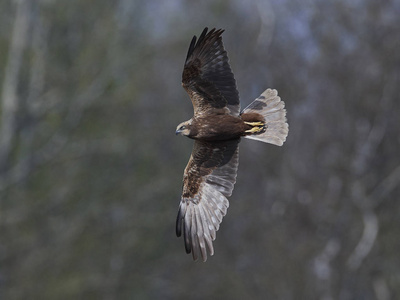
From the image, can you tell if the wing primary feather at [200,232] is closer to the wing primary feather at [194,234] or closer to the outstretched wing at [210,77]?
the wing primary feather at [194,234]

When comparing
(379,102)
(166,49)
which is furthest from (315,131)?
(166,49)

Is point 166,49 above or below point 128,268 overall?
above

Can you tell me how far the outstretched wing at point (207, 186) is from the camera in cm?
749

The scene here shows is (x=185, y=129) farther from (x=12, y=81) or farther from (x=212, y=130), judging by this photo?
(x=12, y=81)

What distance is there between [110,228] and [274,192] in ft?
17.3

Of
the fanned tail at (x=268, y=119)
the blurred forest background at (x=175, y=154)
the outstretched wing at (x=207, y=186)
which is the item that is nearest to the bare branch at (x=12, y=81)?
the blurred forest background at (x=175, y=154)

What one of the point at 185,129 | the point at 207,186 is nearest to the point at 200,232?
the point at 207,186

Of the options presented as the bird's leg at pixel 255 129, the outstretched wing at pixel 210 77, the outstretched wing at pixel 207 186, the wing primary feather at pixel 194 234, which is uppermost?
the outstretched wing at pixel 210 77

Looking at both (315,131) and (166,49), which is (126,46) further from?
(315,131)

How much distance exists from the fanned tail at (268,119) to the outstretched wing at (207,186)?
0.89 ft

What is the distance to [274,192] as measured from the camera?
19.2 m

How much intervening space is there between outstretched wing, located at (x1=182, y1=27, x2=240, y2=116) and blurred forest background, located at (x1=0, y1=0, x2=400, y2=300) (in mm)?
7802

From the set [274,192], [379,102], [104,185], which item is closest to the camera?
[379,102]

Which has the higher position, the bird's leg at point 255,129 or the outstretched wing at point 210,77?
the outstretched wing at point 210,77
